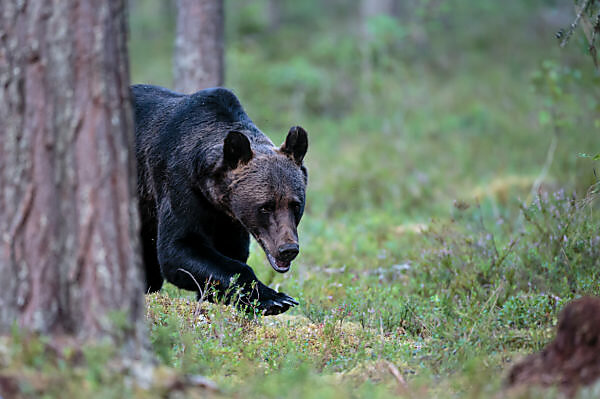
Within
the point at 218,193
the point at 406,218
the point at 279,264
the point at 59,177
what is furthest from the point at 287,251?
the point at 406,218

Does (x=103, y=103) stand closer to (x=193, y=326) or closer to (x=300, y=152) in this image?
(x=193, y=326)

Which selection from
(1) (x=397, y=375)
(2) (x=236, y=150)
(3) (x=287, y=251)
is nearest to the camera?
(1) (x=397, y=375)

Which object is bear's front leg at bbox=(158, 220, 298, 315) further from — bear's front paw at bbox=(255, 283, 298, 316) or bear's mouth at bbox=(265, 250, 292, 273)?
bear's mouth at bbox=(265, 250, 292, 273)

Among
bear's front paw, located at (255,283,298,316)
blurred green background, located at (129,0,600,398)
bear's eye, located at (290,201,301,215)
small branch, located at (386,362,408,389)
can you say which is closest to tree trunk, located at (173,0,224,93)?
blurred green background, located at (129,0,600,398)

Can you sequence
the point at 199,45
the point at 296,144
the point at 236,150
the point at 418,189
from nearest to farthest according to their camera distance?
the point at 236,150 < the point at 296,144 < the point at 199,45 < the point at 418,189

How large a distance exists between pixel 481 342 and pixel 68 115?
9.57 feet

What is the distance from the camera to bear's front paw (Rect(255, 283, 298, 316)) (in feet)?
15.7

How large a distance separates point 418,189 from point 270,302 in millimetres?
7524

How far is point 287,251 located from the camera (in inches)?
195

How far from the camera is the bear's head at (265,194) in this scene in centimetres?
507

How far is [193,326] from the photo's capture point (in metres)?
4.55

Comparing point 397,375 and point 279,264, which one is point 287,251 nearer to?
point 279,264

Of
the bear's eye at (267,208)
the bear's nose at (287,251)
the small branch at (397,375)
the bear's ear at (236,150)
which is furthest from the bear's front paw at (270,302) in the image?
the small branch at (397,375)

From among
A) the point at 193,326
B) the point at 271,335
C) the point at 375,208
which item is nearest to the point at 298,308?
the point at 271,335
